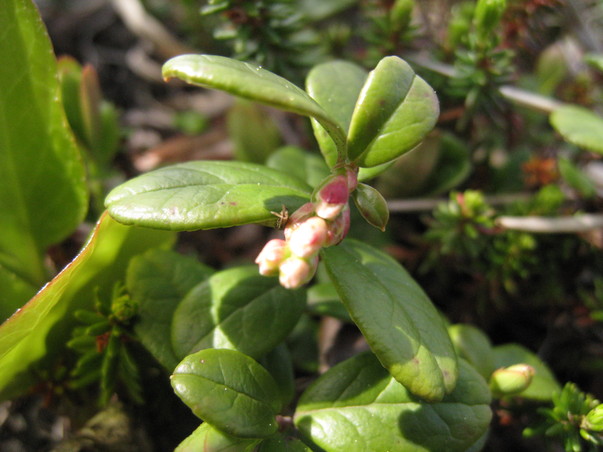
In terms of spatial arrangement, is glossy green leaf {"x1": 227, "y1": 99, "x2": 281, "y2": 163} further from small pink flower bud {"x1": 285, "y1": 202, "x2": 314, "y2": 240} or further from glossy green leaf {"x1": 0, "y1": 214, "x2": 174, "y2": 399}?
small pink flower bud {"x1": 285, "y1": 202, "x2": 314, "y2": 240}

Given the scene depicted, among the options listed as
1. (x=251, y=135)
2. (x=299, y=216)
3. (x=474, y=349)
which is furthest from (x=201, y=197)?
(x=251, y=135)

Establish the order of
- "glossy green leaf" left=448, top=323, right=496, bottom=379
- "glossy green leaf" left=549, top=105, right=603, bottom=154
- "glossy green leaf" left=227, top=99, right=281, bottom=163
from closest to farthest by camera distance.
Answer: "glossy green leaf" left=448, top=323, right=496, bottom=379
"glossy green leaf" left=549, top=105, right=603, bottom=154
"glossy green leaf" left=227, top=99, right=281, bottom=163

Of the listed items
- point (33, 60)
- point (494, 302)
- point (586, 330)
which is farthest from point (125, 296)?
point (586, 330)

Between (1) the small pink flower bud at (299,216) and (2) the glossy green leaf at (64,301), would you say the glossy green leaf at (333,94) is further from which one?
(2) the glossy green leaf at (64,301)

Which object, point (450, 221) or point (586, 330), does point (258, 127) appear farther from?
point (586, 330)

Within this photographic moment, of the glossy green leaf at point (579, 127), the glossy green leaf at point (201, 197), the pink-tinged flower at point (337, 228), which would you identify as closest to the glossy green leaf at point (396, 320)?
the pink-tinged flower at point (337, 228)

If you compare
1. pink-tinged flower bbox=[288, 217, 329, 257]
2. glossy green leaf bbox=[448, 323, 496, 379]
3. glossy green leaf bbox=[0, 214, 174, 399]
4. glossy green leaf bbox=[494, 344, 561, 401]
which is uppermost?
pink-tinged flower bbox=[288, 217, 329, 257]

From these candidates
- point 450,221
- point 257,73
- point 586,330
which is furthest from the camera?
point 586,330

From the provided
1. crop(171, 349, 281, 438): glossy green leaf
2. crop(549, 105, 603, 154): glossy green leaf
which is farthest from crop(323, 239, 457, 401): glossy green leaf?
crop(549, 105, 603, 154): glossy green leaf
